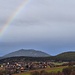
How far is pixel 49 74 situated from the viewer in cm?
8562

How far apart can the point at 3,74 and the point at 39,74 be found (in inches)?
882

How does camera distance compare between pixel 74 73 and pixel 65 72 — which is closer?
pixel 74 73

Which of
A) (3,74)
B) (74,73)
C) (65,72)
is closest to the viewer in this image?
(74,73)

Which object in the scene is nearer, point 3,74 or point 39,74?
point 39,74

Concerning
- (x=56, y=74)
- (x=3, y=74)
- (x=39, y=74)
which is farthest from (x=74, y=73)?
(x=3, y=74)

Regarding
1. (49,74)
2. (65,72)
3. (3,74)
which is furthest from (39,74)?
A: (3,74)

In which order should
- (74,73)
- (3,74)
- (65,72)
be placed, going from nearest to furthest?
(74,73) → (65,72) → (3,74)

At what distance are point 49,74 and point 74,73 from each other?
31.6 feet

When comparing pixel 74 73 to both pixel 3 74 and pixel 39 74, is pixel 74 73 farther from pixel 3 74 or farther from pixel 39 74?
pixel 3 74

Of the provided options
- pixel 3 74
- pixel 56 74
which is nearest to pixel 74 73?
pixel 56 74

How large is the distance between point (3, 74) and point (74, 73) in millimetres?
36220

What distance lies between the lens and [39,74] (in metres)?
88.8

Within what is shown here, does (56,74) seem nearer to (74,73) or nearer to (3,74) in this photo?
(74,73)

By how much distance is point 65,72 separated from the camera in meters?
92.1
